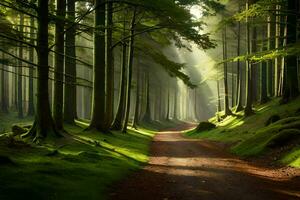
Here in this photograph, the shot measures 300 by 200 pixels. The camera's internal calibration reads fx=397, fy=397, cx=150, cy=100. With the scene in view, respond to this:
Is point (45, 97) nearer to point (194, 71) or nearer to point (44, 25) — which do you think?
point (44, 25)

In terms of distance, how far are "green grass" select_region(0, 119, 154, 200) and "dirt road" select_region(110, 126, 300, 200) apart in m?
0.57

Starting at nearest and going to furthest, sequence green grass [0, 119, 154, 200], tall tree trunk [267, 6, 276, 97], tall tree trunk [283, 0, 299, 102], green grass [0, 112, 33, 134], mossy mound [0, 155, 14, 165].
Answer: green grass [0, 119, 154, 200], mossy mound [0, 155, 14, 165], tall tree trunk [283, 0, 299, 102], tall tree trunk [267, 6, 276, 97], green grass [0, 112, 33, 134]

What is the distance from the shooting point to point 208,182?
10875 mm

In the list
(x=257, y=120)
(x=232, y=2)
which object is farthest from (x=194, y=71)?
(x=257, y=120)

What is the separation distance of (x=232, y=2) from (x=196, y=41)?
19280mm

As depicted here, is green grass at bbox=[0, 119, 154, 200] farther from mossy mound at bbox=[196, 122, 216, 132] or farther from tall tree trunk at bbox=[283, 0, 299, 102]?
mossy mound at bbox=[196, 122, 216, 132]

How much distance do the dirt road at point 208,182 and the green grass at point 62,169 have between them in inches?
22.4

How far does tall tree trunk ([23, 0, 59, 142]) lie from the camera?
13914mm

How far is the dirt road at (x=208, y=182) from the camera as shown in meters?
9.23

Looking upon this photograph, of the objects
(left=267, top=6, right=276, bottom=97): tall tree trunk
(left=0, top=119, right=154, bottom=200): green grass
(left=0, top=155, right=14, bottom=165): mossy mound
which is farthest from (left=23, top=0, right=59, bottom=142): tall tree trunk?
(left=267, top=6, right=276, bottom=97): tall tree trunk

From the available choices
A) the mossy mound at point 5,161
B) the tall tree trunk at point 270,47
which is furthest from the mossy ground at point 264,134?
the mossy mound at point 5,161

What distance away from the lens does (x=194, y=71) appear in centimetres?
8506

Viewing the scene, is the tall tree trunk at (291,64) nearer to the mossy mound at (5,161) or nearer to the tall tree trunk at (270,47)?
the tall tree trunk at (270,47)

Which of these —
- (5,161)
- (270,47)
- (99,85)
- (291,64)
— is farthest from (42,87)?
(270,47)
